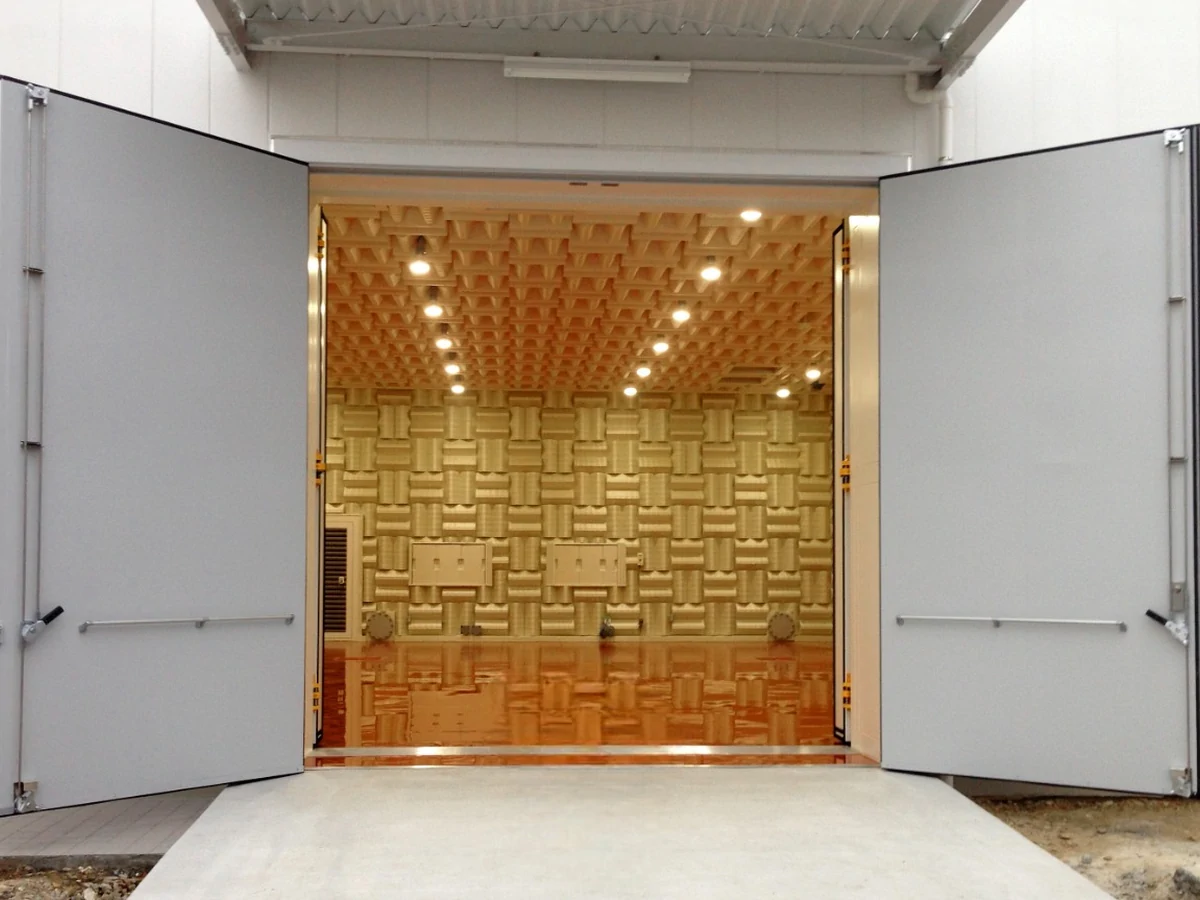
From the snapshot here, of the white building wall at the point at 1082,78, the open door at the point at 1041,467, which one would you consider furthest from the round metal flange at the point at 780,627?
the white building wall at the point at 1082,78

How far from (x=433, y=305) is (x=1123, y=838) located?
758cm

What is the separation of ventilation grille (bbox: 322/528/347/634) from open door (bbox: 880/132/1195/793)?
38.3ft

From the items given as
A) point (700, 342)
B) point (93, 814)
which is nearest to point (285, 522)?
point (93, 814)

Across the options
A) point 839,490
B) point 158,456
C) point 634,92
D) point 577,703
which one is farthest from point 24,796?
point 577,703

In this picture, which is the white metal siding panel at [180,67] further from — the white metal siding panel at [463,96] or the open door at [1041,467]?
the open door at [1041,467]

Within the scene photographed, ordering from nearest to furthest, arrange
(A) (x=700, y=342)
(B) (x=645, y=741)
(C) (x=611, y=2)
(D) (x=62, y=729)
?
(D) (x=62, y=729)
(C) (x=611, y=2)
(B) (x=645, y=741)
(A) (x=700, y=342)

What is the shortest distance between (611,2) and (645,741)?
4331mm

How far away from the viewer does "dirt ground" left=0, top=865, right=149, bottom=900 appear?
4672 millimetres

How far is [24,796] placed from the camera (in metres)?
4.82

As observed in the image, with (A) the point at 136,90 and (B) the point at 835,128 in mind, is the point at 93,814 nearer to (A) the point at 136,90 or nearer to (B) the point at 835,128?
(A) the point at 136,90

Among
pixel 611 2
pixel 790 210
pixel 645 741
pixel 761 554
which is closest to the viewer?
pixel 611 2

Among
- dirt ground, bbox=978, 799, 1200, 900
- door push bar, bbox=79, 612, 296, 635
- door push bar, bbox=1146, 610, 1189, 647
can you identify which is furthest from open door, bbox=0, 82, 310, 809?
door push bar, bbox=1146, 610, 1189, 647

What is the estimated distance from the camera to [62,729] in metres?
4.94

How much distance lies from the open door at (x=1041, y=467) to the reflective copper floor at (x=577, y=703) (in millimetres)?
928
